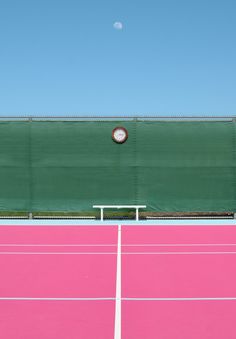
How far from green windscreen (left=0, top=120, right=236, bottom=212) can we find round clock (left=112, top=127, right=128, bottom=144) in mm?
100

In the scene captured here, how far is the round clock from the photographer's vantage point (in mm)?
11883

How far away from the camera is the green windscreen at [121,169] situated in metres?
11.9
